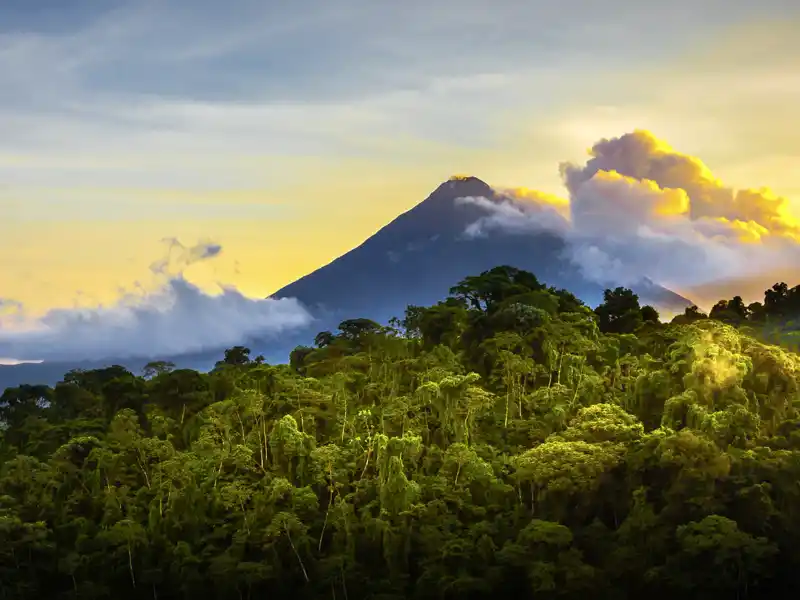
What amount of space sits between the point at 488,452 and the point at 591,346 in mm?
3692

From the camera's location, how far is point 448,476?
59.3 feet

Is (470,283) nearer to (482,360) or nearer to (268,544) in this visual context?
(482,360)

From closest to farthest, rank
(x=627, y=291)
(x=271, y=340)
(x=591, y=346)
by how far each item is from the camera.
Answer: (x=591, y=346) → (x=627, y=291) → (x=271, y=340)

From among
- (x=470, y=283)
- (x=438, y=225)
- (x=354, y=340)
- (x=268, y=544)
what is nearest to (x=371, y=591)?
(x=268, y=544)

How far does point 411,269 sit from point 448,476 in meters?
55.8

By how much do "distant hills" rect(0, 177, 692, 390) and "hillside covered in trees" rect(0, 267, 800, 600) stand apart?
4966 centimetres

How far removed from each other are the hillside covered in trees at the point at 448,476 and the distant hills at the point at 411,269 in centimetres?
4966

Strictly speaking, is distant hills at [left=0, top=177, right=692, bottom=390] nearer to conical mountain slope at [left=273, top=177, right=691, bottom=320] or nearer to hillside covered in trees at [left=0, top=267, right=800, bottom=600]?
conical mountain slope at [left=273, top=177, right=691, bottom=320]

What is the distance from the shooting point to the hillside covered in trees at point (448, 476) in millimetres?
16141

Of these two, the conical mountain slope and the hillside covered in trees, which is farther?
the conical mountain slope

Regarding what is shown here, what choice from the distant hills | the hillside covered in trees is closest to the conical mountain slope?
the distant hills

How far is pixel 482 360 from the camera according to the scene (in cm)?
2133

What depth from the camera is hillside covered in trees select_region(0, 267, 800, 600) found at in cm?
1614

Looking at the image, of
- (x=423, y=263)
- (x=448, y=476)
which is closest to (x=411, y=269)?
(x=423, y=263)
